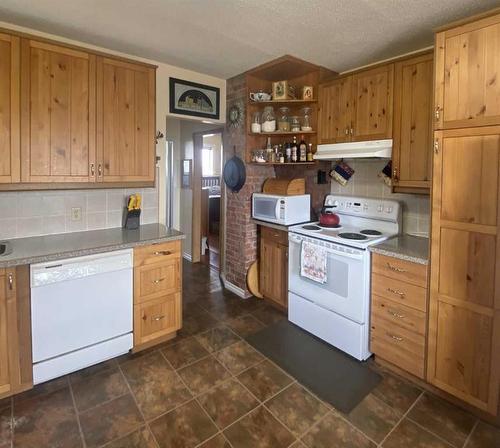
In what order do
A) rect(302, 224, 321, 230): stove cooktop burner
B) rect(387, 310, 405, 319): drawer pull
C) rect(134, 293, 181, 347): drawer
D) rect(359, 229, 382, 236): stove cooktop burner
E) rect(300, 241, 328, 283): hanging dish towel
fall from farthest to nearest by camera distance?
rect(302, 224, 321, 230): stove cooktop burner < rect(359, 229, 382, 236): stove cooktop burner < rect(300, 241, 328, 283): hanging dish towel < rect(134, 293, 181, 347): drawer < rect(387, 310, 405, 319): drawer pull

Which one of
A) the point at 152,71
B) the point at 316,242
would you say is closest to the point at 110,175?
the point at 152,71

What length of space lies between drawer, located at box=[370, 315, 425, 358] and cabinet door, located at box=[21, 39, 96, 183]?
2.38 metres

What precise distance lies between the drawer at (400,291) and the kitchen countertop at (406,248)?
180mm

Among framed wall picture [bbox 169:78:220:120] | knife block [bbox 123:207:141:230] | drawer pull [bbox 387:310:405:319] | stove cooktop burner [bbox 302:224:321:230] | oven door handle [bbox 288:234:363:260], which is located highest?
framed wall picture [bbox 169:78:220:120]

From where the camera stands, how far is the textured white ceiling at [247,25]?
1919 millimetres

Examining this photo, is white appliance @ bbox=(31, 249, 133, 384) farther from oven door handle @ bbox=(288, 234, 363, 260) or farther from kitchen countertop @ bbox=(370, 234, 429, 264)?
kitchen countertop @ bbox=(370, 234, 429, 264)

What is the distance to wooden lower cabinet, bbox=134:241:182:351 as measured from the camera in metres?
2.34

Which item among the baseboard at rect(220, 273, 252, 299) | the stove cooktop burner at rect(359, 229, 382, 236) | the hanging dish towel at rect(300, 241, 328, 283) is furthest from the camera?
the baseboard at rect(220, 273, 252, 299)

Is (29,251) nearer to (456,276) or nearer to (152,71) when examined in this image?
(152,71)

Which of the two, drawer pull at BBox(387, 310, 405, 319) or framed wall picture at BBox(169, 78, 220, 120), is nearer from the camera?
drawer pull at BBox(387, 310, 405, 319)

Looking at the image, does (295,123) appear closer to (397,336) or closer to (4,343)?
(397,336)

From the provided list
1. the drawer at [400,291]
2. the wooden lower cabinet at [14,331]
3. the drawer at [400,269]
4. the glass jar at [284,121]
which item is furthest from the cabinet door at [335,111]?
the wooden lower cabinet at [14,331]

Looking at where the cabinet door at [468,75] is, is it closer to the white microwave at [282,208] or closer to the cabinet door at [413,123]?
the cabinet door at [413,123]

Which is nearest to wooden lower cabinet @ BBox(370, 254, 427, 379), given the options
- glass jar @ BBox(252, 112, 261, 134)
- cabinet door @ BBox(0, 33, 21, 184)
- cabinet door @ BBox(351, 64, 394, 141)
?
cabinet door @ BBox(351, 64, 394, 141)
